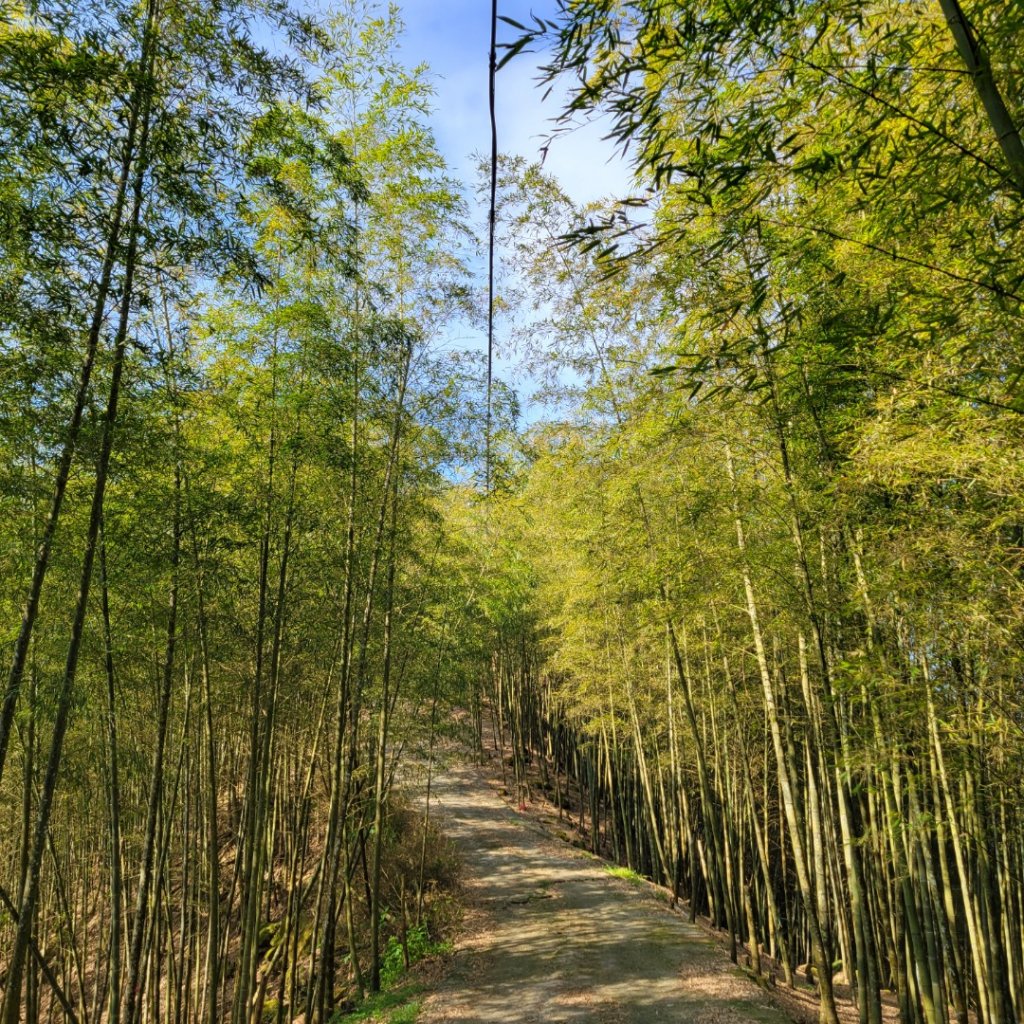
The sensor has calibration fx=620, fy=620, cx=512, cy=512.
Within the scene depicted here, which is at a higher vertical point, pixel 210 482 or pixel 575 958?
pixel 210 482

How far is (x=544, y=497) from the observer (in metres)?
11.6

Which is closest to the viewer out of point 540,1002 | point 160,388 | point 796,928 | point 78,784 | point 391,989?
point 160,388

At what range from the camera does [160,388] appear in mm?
3932

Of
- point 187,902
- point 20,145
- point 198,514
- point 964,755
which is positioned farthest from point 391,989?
point 20,145

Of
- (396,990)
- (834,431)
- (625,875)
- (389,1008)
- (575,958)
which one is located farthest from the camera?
(625,875)

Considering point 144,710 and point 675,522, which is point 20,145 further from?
point 144,710

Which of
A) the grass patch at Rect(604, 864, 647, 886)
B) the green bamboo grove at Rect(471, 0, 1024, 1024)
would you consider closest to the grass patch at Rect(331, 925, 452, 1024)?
the grass patch at Rect(604, 864, 647, 886)

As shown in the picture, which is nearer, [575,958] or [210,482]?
[210,482]

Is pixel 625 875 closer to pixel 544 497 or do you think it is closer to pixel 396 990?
pixel 396 990

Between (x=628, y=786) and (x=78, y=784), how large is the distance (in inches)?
455

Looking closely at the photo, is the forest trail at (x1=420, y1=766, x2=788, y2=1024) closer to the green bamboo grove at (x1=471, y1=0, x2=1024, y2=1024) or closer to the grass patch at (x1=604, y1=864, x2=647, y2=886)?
the grass patch at (x1=604, y1=864, x2=647, y2=886)

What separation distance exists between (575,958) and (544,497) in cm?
697

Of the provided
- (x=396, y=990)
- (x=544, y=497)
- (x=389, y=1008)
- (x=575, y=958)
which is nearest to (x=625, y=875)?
(x=575, y=958)

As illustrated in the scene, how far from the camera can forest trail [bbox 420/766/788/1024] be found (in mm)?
6176
